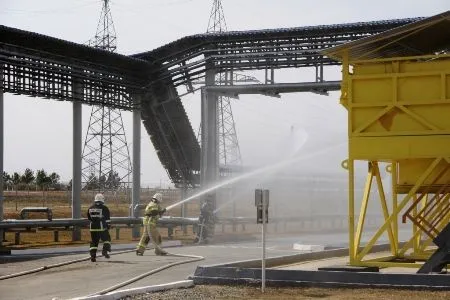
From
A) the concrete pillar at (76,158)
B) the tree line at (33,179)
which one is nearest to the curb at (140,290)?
the concrete pillar at (76,158)

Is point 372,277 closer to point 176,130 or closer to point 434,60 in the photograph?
point 434,60

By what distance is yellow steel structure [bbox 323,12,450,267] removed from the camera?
48.0 ft

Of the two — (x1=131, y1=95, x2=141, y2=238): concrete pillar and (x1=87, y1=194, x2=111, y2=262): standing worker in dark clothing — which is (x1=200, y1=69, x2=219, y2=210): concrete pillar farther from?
(x1=87, y1=194, x2=111, y2=262): standing worker in dark clothing

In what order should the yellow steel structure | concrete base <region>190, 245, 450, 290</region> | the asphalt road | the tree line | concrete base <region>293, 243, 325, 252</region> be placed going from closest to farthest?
concrete base <region>190, 245, 450, 290</region> → the asphalt road → the yellow steel structure → concrete base <region>293, 243, 325, 252</region> → the tree line

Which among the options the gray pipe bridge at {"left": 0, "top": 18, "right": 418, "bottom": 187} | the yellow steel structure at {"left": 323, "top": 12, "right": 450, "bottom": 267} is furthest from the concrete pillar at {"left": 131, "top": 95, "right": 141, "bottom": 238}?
the yellow steel structure at {"left": 323, "top": 12, "right": 450, "bottom": 267}

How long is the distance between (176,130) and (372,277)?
20.0 metres

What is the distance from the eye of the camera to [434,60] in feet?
50.7

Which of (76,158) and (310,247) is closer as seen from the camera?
(310,247)

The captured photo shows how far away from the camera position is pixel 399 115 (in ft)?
48.9

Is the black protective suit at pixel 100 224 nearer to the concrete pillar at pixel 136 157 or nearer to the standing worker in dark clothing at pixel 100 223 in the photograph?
the standing worker in dark clothing at pixel 100 223

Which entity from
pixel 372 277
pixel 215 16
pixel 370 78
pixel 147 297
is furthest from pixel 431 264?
pixel 215 16

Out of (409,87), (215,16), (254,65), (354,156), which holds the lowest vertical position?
(354,156)

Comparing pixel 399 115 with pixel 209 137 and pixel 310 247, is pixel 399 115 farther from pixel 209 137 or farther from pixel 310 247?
pixel 209 137

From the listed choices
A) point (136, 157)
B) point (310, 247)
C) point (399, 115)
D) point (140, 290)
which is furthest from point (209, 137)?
point (140, 290)
